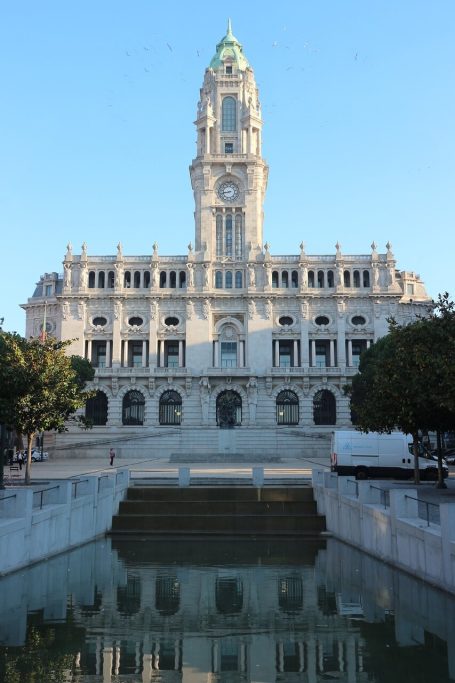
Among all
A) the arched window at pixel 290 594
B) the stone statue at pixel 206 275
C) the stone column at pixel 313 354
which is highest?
the stone statue at pixel 206 275

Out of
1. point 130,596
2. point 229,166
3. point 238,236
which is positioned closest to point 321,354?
point 238,236

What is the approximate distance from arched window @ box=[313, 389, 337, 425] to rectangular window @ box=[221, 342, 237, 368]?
10798 millimetres

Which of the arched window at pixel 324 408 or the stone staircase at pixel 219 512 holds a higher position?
the arched window at pixel 324 408

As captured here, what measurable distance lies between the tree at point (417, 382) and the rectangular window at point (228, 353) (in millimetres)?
44611

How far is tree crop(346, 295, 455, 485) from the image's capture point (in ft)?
89.7

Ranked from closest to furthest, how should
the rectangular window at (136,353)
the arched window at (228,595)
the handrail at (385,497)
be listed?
the arched window at (228,595)
the handrail at (385,497)
the rectangular window at (136,353)

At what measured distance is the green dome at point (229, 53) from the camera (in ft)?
292

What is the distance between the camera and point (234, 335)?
268ft

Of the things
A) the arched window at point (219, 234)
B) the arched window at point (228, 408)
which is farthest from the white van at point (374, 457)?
the arched window at point (219, 234)

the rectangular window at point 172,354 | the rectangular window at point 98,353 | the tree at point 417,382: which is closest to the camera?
the tree at point 417,382

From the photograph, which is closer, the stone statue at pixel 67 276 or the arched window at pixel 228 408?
the arched window at pixel 228 408

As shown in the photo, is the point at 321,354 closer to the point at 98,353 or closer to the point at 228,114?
the point at 98,353

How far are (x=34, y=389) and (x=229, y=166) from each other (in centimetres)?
5809

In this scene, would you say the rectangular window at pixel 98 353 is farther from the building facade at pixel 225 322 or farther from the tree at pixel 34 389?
the tree at pixel 34 389
